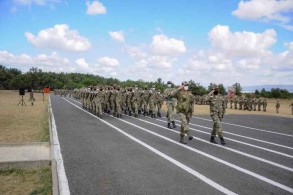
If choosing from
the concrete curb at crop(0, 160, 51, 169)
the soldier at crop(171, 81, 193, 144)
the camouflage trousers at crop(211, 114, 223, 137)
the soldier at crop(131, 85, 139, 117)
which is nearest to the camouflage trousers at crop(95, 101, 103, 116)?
the soldier at crop(131, 85, 139, 117)

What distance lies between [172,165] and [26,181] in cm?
338

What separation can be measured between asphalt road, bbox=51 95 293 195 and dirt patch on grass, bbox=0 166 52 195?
0.47 m

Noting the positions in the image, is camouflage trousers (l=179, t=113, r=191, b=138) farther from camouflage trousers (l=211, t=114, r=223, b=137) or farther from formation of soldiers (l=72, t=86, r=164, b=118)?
formation of soldiers (l=72, t=86, r=164, b=118)

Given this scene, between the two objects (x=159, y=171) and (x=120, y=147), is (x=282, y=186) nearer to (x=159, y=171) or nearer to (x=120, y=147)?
(x=159, y=171)

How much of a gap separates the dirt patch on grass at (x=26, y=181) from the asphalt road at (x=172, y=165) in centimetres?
47

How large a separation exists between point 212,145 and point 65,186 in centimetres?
647

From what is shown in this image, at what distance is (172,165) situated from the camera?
8734 millimetres

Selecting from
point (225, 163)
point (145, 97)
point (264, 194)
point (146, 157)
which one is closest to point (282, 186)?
point (264, 194)

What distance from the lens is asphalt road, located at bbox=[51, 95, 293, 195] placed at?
6867mm

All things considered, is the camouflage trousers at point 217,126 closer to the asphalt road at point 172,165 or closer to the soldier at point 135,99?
the asphalt road at point 172,165

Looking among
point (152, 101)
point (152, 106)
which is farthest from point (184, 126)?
point (152, 101)

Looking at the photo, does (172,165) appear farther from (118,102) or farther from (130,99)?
(130,99)

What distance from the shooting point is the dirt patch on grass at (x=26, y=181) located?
6.62 metres

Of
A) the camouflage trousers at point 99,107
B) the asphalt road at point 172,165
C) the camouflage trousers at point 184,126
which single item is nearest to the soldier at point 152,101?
the camouflage trousers at point 99,107
